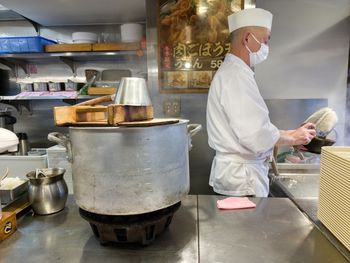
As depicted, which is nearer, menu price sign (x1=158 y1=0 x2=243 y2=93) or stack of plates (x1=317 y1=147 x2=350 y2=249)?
stack of plates (x1=317 y1=147 x2=350 y2=249)

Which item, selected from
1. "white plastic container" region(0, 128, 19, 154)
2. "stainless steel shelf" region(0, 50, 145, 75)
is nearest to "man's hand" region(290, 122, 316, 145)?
"white plastic container" region(0, 128, 19, 154)

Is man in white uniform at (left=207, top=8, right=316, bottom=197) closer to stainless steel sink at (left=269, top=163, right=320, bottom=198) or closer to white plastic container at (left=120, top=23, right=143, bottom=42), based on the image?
stainless steel sink at (left=269, top=163, right=320, bottom=198)

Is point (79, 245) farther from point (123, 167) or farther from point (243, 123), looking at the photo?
point (243, 123)

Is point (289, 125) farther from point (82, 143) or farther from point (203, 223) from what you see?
point (82, 143)

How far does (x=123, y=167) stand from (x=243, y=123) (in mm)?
850

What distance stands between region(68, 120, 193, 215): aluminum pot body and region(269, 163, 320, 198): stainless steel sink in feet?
3.46

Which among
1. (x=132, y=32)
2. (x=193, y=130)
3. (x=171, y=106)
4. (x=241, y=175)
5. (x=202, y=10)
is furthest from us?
(x=132, y=32)

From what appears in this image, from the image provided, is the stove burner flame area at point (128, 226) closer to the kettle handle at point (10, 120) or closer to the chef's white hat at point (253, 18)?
the chef's white hat at point (253, 18)

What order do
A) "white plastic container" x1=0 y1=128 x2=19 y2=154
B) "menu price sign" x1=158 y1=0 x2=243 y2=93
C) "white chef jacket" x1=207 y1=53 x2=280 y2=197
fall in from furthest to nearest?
"menu price sign" x1=158 y1=0 x2=243 y2=93
"white chef jacket" x1=207 y1=53 x2=280 y2=197
"white plastic container" x1=0 y1=128 x2=19 y2=154

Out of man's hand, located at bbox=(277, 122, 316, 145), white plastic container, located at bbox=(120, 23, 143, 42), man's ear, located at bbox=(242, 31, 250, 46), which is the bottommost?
man's hand, located at bbox=(277, 122, 316, 145)

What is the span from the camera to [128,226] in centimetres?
72

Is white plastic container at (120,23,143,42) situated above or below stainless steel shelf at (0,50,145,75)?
above

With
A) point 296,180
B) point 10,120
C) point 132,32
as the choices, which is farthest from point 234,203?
point 10,120

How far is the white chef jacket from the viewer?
53.2 inches
